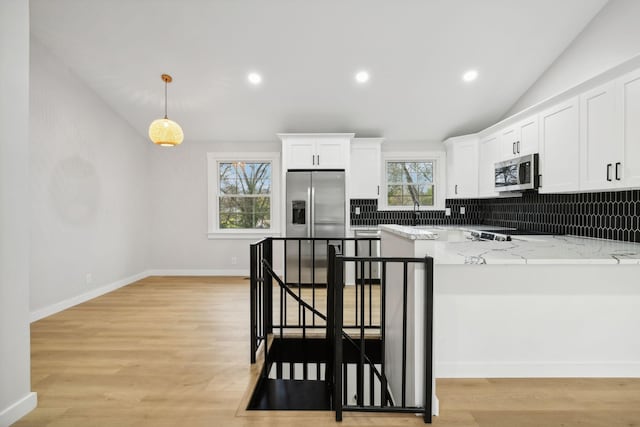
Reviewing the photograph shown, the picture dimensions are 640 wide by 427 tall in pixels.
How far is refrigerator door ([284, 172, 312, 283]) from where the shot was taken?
4.95m

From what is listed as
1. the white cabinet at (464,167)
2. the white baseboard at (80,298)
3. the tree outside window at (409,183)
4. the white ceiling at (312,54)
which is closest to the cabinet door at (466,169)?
the white cabinet at (464,167)

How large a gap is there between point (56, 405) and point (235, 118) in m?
4.04

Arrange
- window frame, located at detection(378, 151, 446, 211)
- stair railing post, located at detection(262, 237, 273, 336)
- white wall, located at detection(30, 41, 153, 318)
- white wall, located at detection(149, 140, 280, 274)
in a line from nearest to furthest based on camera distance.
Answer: stair railing post, located at detection(262, 237, 273, 336)
white wall, located at detection(30, 41, 153, 318)
window frame, located at detection(378, 151, 446, 211)
white wall, located at detection(149, 140, 280, 274)

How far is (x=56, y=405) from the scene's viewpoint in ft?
6.37

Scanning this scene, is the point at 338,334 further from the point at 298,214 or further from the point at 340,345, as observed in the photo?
the point at 298,214

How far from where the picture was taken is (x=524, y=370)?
214 centimetres

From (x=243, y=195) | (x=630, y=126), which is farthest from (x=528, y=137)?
(x=243, y=195)

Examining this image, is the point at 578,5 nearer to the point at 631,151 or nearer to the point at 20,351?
the point at 631,151

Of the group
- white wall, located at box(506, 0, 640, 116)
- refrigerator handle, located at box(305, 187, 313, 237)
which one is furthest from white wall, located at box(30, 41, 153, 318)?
white wall, located at box(506, 0, 640, 116)

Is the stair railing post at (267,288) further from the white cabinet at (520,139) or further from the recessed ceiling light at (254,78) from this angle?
the white cabinet at (520,139)

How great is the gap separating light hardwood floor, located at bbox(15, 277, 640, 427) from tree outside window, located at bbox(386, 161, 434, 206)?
3.45 meters

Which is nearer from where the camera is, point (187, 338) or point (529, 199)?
point (187, 338)

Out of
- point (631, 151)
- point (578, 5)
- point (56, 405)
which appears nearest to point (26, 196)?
point (56, 405)

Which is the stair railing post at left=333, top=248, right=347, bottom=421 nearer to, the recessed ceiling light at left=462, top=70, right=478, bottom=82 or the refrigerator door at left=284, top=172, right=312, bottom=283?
the refrigerator door at left=284, top=172, right=312, bottom=283
